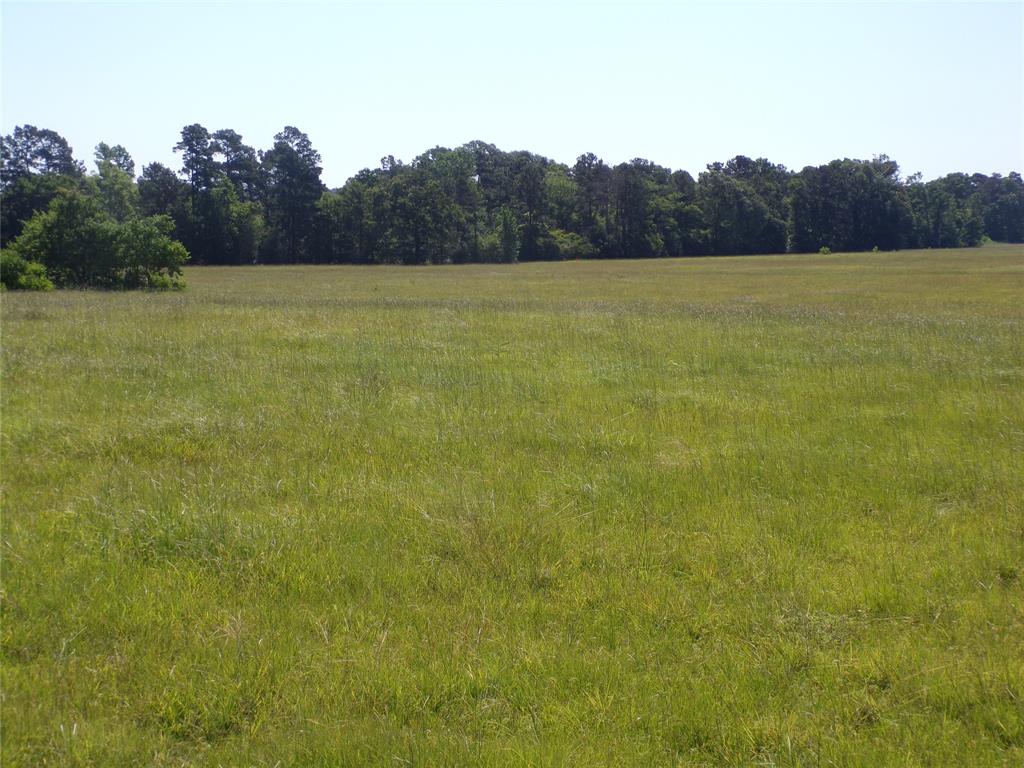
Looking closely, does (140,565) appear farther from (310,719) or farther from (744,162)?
(744,162)

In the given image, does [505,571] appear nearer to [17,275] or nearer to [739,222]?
[17,275]

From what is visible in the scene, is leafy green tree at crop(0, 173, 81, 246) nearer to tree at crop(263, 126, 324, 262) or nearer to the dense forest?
the dense forest

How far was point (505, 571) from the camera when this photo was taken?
19.1 ft

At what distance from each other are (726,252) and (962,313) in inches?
3745

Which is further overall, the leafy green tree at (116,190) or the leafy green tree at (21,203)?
the leafy green tree at (116,190)

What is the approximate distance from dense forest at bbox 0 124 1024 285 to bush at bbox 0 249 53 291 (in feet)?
107

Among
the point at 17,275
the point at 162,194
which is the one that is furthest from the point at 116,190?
the point at 17,275

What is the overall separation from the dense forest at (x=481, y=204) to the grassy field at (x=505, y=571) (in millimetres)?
62498

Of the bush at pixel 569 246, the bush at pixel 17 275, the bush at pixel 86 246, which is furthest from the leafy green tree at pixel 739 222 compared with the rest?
the bush at pixel 17 275

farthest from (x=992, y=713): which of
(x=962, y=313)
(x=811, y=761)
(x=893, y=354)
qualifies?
(x=962, y=313)

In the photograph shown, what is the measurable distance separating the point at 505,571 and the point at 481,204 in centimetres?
11384

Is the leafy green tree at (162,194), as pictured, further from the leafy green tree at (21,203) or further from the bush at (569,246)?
the bush at (569,246)

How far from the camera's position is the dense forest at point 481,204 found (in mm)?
91750

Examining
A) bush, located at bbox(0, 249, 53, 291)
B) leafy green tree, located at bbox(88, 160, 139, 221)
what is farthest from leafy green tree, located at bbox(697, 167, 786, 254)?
bush, located at bbox(0, 249, 53, 291)
